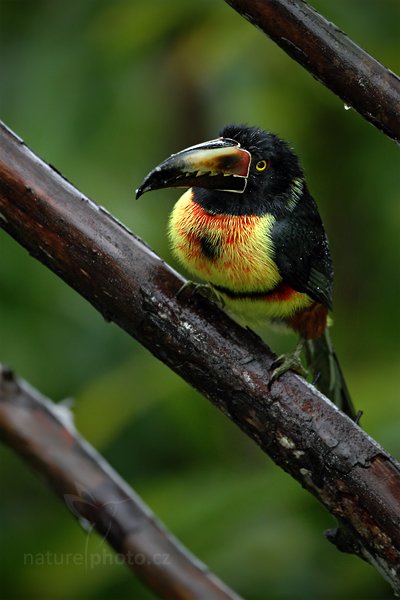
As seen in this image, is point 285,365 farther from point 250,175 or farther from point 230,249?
point 250,175

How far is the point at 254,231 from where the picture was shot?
7.68 ft

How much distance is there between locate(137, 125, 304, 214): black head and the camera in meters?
2.30

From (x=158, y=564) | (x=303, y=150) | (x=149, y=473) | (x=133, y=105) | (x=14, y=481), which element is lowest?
(x=14, y=481)

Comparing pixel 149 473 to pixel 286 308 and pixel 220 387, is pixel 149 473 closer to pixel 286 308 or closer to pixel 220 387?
pixel 286 308

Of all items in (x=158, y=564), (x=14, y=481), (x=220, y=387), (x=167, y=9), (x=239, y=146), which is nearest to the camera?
(x=220, y=387)

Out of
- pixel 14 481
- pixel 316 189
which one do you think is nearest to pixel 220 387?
pixel 316 189

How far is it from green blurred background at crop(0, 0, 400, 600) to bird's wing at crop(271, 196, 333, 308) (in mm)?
586

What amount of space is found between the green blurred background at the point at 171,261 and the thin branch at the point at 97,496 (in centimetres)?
58

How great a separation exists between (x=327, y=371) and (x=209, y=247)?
54 cm

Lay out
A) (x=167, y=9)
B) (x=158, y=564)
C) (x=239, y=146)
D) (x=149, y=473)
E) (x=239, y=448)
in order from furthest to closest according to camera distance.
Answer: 1. (x=149, y=473)
2. (x=239, y=448)
3. (x=167, y=9)
4. (x=239, y=146)
5. (x=158, y=564)

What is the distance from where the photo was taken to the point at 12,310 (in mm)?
3738

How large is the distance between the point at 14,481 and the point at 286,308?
228 centimetres

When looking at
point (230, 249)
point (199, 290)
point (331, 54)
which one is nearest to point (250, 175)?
point (230, 249)

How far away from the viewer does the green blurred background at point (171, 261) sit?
9.78 ft
